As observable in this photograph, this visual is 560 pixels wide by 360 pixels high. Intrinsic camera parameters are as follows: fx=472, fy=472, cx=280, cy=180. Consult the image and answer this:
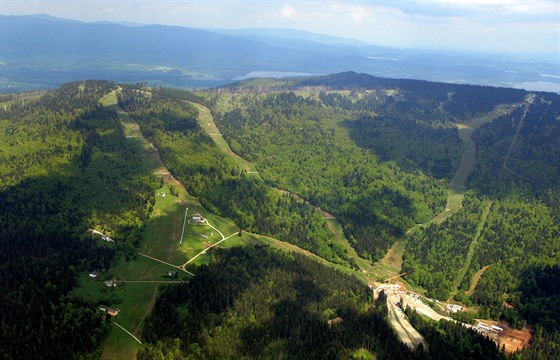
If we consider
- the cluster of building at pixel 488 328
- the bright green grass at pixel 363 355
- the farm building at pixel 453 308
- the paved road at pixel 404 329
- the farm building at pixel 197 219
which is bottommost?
the farm building at pixel 453 308

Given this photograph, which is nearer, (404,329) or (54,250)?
(404,329)

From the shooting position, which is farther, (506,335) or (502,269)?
(502,269)

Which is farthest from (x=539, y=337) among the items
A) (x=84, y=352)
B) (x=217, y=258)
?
(x=84, y=352)

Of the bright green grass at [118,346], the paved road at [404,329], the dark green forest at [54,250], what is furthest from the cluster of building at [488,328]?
the dark green forest at [54,250]

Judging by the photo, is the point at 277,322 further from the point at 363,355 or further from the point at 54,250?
the point at 54,250

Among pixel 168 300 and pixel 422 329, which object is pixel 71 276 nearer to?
pixel 168 300

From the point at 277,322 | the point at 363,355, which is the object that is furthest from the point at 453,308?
the point at 277,322

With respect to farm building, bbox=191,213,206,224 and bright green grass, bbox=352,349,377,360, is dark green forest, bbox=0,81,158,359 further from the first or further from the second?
bright green grass, bbox=352,349,377,360

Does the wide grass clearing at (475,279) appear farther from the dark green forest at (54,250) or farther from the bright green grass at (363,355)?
the dark green forest at (54,250)

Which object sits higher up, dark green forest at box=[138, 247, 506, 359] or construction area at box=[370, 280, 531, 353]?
dark green forest at box=[138, 247, 506, 359]

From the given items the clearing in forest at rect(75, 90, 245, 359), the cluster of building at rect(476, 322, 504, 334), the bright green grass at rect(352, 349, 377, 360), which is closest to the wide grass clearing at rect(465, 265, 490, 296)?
the cluster of building at rect(476, 322, 504, 334)

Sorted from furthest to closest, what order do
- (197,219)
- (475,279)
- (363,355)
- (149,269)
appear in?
(197,219) → (475,279) → (149,269) → (363,355)
